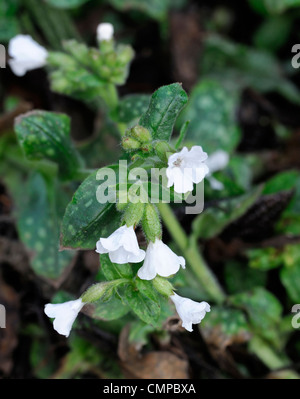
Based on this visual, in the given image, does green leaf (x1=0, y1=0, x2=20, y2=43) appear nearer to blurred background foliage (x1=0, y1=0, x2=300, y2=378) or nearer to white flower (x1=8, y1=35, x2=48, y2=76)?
blurred background foliage (x1=0, y1=0, x2=300, y2=378)

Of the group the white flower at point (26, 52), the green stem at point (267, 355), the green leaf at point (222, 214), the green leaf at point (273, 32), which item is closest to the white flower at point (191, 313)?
the green leaf at point (222, 214)

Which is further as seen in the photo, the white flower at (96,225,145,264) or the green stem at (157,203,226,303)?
the green stem at (157,203,226,303)

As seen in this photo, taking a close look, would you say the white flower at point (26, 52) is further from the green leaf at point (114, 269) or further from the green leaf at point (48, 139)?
the green leaf at point (114, 269)

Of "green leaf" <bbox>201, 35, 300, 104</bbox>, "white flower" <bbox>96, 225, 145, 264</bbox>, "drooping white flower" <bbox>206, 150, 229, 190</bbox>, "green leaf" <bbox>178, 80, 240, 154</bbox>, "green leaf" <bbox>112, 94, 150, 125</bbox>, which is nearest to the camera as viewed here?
"white flower" <bbox>96, 225, 145, 264</bbox>

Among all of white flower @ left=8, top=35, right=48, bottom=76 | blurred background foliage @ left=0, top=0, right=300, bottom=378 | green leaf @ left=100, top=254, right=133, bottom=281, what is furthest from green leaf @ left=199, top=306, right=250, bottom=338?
white flower @ left=8, top=35, right=48, bottom=76

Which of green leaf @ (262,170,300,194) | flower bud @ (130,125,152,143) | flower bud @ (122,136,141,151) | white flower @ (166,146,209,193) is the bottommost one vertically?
white flower @ (166,146,209,193)

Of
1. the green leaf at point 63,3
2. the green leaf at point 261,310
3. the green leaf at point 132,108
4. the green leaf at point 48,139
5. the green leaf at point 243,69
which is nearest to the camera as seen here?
the green leaf at point 48,139

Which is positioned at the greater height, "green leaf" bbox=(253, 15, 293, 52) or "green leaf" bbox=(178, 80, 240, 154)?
"green leaf" bbox=(253, 15, 293, 52)
